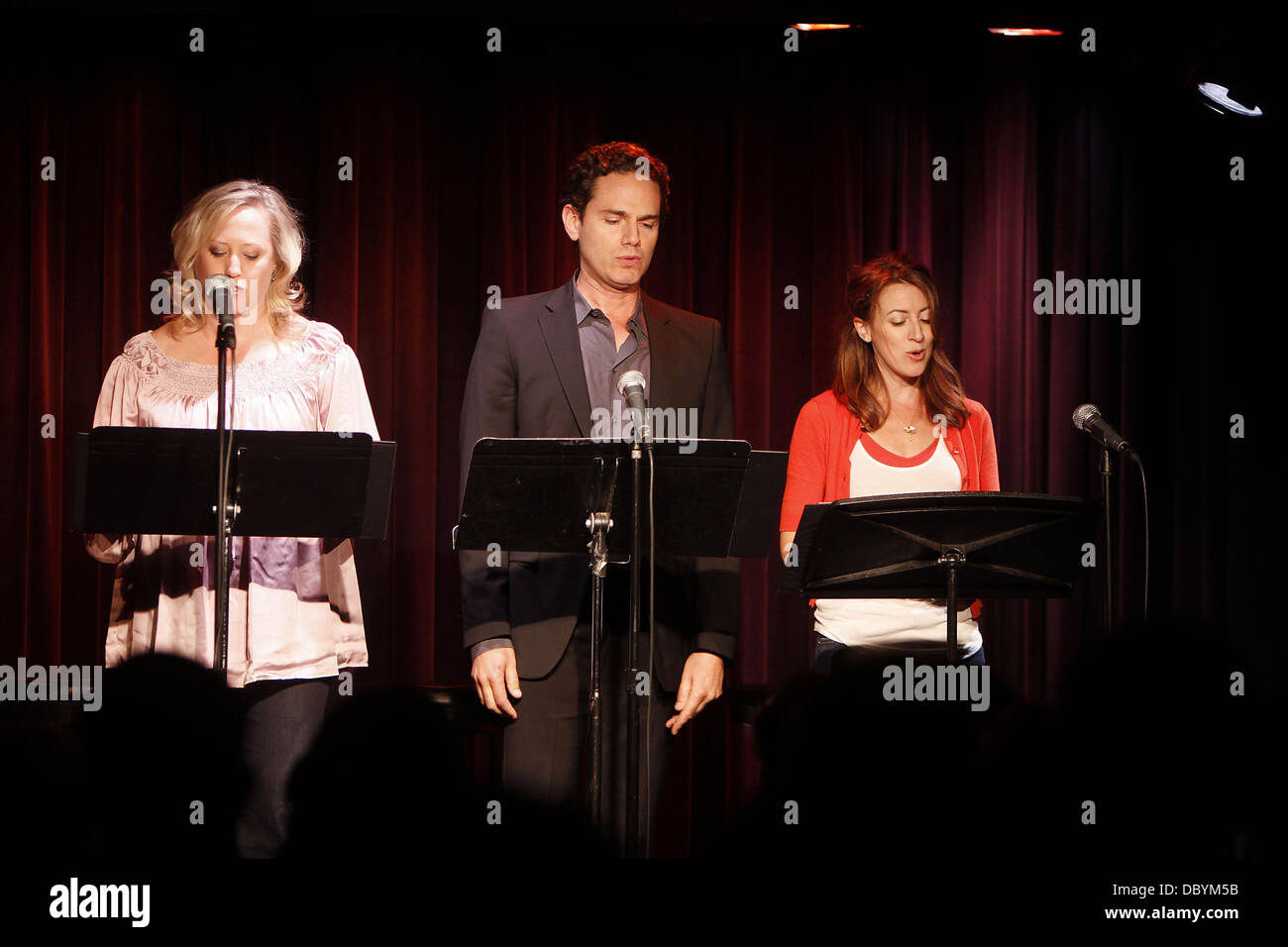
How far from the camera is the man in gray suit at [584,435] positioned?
124 inches

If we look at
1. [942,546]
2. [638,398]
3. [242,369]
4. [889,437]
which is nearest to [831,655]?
[942,546]

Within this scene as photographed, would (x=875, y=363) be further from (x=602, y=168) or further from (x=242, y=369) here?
(x=242, y=369)

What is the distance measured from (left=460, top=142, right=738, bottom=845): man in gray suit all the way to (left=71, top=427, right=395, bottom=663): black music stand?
0.38 metres

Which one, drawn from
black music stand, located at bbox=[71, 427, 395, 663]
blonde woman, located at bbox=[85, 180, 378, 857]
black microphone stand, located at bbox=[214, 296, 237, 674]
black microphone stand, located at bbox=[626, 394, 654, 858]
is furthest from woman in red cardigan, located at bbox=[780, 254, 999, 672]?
black microphone stand, located at bbox=[214, 296, 237, 674]

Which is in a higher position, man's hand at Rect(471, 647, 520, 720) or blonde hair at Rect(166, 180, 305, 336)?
blonde hair at Rect(166, 180, 305, 336)

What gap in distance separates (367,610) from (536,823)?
1.70 meters

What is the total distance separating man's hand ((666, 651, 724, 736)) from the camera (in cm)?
317

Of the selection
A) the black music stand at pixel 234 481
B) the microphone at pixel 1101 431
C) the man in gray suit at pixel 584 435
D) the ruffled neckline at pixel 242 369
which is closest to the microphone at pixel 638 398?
the man in gray suit at pixel 584 435

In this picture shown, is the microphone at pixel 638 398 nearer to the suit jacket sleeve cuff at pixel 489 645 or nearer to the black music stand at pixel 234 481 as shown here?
the black music stand at pixel 234 481

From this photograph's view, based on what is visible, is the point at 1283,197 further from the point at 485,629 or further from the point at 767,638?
the point at 485,629

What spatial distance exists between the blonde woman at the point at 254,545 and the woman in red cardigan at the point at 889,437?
1293 mm

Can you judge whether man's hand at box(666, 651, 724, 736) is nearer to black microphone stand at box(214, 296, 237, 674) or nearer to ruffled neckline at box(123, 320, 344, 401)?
black microphone stand at box(214, 296, 237, 674)

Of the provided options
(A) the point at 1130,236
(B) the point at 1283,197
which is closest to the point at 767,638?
(A) the point at 1130,236

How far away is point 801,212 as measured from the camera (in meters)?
4.85
